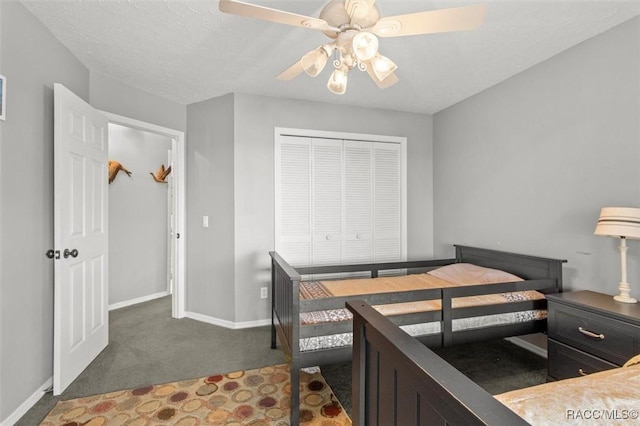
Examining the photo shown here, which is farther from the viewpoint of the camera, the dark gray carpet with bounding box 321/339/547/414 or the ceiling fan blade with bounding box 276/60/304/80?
the dark gray carpet with bounding box 321/339/547/414

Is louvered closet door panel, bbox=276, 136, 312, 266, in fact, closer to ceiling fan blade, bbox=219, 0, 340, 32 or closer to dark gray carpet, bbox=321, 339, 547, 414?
dark gray carpet, bbox=321, 339, 547, 414

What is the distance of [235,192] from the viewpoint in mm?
3152

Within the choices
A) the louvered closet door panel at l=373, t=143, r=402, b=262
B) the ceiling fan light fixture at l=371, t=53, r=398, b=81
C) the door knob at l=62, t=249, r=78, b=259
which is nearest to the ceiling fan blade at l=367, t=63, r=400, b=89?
the ceiling fan light fixture at l=371, t=53, r=398, b=81

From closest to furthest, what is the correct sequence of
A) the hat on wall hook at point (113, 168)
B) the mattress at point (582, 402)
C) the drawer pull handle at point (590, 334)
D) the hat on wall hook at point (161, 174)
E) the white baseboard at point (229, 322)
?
the mattress at point (582, 402) → the drawer pull handle at point (590, 334) → the white baseboard at point (229, 322) → the hat on wall hook at point (113, 168) → the hat on wall hook at point (161, 174)

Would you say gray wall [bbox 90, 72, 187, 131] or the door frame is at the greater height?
gray wall [bbox 90, 72, 187, 131]

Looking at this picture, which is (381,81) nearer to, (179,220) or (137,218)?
(179,220)

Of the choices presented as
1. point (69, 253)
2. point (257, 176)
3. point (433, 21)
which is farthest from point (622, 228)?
point (69, 253)

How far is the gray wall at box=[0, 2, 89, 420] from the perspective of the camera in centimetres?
175

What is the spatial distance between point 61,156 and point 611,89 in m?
3.68

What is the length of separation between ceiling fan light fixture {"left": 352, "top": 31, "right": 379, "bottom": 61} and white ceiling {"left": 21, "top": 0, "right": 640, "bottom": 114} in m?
0.59

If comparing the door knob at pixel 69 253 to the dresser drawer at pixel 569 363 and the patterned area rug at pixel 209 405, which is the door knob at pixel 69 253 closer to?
the patterned area rug at pixel 209 405

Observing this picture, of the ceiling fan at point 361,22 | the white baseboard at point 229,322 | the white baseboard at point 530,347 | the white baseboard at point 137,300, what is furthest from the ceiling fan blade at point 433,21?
the white baseboard at point 137,300

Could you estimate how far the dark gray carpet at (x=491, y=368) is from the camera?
2.14m

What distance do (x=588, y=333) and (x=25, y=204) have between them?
137 inches
